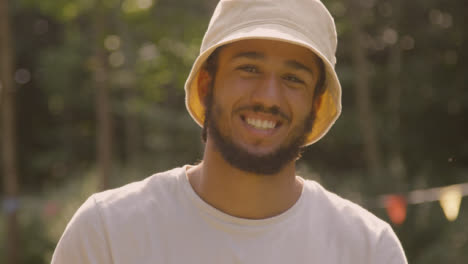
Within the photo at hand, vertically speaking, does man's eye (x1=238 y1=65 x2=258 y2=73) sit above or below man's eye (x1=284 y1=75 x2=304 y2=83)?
above

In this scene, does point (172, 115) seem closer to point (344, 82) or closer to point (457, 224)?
point (344, 82)

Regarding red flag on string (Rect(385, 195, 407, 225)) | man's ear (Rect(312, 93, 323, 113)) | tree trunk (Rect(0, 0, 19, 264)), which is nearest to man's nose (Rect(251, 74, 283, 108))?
man's ear (Rect(312, 93, 323, 113))

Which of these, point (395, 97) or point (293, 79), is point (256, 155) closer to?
point (293, 79)

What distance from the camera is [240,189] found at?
6.88 ft

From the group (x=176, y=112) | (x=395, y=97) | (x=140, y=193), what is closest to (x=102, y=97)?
(x=140, y=193)

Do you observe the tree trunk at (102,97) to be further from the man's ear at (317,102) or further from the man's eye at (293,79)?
the man's eye at (293,79)

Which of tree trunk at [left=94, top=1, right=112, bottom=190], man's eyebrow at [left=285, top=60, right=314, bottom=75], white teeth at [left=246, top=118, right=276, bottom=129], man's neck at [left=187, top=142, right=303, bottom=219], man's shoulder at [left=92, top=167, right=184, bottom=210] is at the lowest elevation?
tree trunk at [left=94, top=1, right=112, bottom=190]

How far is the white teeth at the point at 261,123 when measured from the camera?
2.01 meters

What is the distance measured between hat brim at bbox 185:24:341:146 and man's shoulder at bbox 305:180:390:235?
0.57 ft

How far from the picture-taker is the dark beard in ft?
6.69

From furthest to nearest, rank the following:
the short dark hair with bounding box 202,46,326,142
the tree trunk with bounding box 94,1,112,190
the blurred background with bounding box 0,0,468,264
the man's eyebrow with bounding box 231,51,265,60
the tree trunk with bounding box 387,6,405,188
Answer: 1. the tree trunk with bounding box 387,6,405,188
2. the tree trunk with bounding box 94,1,112,190
3. the blurred background with bounding box 0,0,468,264
4. the short dark hair with bounding box 202,46,326,142
5. the man's eyebrow with bounding box 231,51,265,60

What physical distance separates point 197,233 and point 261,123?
1.17 ft

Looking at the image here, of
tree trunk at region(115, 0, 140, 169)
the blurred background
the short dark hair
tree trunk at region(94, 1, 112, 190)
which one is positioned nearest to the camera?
the short dark hair

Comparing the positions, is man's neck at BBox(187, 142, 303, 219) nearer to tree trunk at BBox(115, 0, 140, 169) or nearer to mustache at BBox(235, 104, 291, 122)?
mustache at BBox(235, 104, 291, 122)
